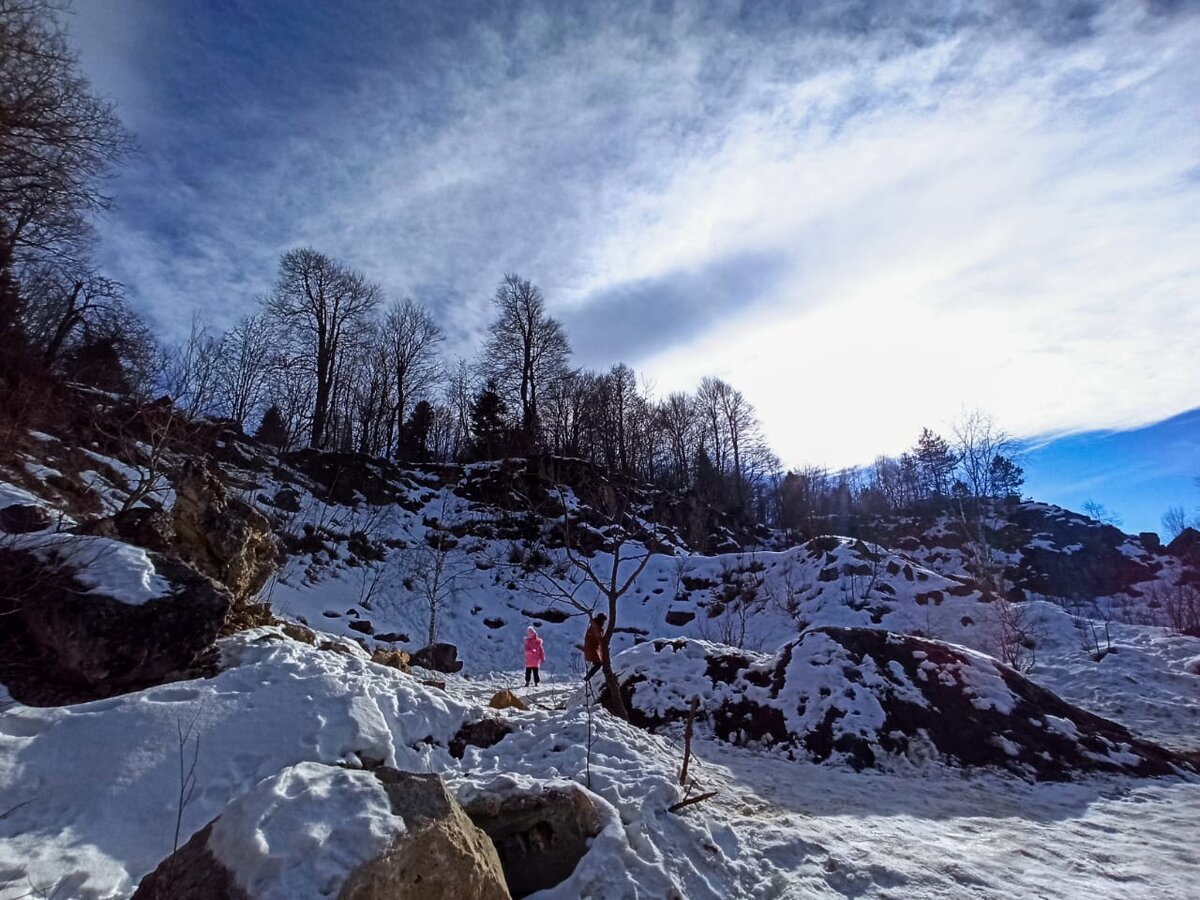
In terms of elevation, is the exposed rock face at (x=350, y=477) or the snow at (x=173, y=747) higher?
the exposed rock face at (x=350, y=477)

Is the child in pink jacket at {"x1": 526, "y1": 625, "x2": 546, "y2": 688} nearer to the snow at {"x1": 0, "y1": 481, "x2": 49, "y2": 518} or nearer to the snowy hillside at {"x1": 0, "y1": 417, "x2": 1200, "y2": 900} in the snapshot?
the snowy hillside at {"x1": 0, "y1": 417, "x2": 1200, "y2": 900}

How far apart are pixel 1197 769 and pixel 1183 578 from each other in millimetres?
30931

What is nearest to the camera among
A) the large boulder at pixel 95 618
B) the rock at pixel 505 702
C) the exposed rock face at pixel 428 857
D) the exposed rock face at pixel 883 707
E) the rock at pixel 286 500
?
the exposed rock face at pixel 428 857

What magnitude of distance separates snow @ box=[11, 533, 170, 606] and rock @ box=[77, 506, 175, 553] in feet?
3.07

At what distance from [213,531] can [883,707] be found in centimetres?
1018

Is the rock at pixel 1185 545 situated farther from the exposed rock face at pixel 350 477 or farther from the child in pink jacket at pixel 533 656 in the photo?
the exposed rock face at pixel 350 477

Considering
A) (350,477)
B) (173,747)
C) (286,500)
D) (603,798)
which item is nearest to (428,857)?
(603,798)

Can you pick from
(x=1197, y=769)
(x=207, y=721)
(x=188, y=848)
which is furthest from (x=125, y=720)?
(x=1197, y=769)

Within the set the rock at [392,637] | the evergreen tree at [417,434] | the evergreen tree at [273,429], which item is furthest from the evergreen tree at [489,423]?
the rock at [392,637]

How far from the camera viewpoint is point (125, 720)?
549cm

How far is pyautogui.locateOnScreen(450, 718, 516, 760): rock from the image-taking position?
22.7ft

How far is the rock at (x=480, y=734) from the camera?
6934 millimetres

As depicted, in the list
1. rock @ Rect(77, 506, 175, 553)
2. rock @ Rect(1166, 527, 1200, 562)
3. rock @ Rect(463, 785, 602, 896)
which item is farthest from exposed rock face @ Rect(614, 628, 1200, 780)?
rock @ Rect(1166, 527, 1200, 562)

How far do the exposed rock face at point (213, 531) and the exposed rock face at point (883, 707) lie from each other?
6326mm
